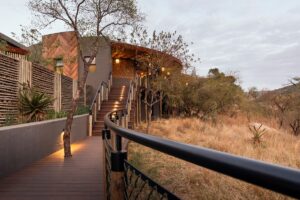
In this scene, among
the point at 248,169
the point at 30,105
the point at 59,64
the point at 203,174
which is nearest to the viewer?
the point at 248,169

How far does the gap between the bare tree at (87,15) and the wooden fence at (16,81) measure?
1.52m

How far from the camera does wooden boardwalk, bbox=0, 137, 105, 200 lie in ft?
17.5

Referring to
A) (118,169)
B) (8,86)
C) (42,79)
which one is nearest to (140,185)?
(118,169)

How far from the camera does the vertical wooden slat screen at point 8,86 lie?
901cm

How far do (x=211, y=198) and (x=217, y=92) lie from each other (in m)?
19.6

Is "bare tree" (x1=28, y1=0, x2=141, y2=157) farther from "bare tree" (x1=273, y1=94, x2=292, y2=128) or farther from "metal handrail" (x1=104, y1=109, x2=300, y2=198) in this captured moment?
"bare tree" (x1=273, y1=94, x2=292, y2=128)

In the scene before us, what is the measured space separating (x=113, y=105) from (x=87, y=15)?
7.93 m

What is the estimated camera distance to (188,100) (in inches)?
969

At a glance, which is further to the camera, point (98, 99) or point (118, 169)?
point (98, 99)

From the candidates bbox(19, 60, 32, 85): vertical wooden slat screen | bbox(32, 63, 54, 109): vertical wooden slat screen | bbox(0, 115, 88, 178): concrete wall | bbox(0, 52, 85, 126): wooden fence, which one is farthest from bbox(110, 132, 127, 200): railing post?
bbox(32, 63, 54, 109): vertical wooden slat screen

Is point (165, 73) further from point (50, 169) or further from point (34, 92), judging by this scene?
point (50, 169)

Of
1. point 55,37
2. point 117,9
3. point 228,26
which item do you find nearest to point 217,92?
point 55,37

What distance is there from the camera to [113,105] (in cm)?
1845

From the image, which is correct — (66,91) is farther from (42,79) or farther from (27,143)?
(27,143)
